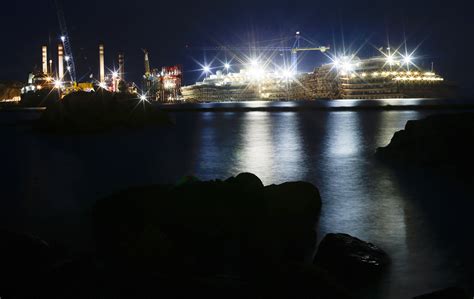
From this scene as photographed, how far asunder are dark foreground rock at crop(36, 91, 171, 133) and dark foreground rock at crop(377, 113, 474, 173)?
2031 cm

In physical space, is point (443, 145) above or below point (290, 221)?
above

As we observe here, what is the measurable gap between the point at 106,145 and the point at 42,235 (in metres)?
14.3

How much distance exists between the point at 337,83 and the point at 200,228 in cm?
11608

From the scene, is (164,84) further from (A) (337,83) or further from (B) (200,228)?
(B) (200,228)

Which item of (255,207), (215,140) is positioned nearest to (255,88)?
(215,140)

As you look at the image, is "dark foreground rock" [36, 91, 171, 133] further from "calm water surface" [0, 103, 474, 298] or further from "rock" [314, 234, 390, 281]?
"rock" [314, 234, 390, 281]

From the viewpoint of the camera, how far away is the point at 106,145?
→ 20.8 meters

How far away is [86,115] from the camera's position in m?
29.0

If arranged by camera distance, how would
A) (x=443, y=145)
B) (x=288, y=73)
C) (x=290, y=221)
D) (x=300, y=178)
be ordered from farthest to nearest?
(x=288, y=73), (x=443, y=145), (x=300, y=178), (x=290, y=221)

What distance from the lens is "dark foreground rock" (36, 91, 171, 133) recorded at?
27922 millimetres

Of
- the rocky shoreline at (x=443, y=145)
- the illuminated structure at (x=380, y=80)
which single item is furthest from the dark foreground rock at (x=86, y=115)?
the illuminated structure at (x=380, y=80)

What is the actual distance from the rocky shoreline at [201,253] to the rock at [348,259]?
0.04ft

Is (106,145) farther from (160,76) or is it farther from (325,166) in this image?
(160,76)

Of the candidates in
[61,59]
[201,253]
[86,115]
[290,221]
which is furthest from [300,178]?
[61,59]
